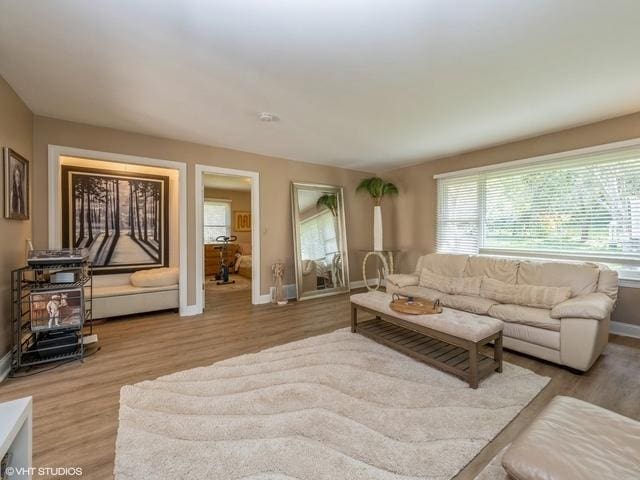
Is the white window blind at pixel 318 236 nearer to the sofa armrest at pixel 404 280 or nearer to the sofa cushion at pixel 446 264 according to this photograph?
the sofa armrest at pixel 404 280

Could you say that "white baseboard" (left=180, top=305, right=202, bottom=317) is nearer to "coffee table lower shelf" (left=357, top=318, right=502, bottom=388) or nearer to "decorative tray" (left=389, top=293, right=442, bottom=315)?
"coffee table lower shelf" (left=357, top=318, right=502, bottom=388)

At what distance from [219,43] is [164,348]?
284 cm

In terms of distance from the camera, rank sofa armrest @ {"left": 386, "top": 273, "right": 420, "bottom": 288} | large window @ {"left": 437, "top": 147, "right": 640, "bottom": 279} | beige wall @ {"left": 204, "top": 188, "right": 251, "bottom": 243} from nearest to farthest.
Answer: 1. large window @ {"left": 437, "top": 147, "right": 640, "bottom": 279}
2. sofa armrest @ {"left": 386, "top": 273, "right": 420, "bottom": 288}
3. beige wall @ {"left": 204, "top": 188, "right": 251, "bottom": 243}

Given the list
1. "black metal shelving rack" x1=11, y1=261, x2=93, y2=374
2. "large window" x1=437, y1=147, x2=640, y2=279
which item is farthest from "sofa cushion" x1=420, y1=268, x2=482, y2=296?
"black metal shelving rack" x1=11, y1=261, x2=93, y2=374

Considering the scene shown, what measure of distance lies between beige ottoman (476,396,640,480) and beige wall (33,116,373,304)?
13.1 feet

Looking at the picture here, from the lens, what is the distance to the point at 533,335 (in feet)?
8.58

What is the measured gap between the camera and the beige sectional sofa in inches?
93.2

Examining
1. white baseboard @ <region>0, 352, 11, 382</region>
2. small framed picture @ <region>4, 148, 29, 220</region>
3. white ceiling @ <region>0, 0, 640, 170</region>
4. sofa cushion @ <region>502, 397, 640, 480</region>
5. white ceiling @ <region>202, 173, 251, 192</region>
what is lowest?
white baseboard @ <region>0, 352, 11, 382</region>

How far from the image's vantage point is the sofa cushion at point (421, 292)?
357cm

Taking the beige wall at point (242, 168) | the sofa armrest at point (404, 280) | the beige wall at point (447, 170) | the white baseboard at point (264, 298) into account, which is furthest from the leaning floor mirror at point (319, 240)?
the sofa armrest at point (404, 280)

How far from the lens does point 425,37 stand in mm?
1841

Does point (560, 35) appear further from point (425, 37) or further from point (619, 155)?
point (619, 155)

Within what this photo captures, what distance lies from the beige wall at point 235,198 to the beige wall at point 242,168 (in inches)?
153

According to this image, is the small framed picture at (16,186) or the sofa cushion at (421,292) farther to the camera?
the sofa cushion at (421,292)
